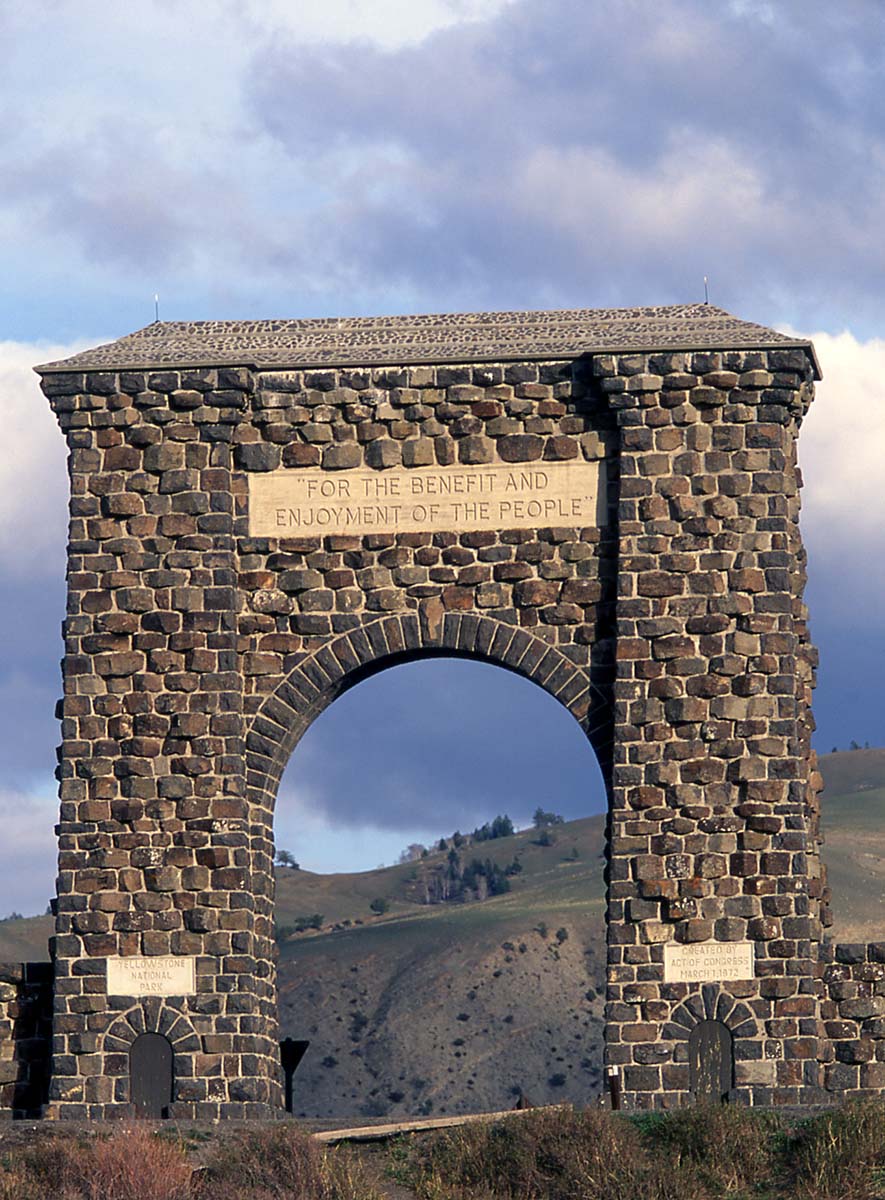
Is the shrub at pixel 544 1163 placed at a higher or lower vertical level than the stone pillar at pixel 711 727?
lower

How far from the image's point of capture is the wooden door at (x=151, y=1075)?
26.5 meters

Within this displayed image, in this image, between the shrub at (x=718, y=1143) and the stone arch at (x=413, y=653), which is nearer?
the shrub at (x=718, y=1143)

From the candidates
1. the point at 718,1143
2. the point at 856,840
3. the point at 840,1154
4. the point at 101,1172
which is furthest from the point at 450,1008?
the point at 101,1172

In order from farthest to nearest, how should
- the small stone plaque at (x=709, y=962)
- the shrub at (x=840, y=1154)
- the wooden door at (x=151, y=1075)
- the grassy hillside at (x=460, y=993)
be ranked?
the grassy hillside at (x=460, y=993) < the wooden door at (x=151, y=1075) < the small stone plaque at (x=709, y=962) < the shrub at (x=840, y=1154)

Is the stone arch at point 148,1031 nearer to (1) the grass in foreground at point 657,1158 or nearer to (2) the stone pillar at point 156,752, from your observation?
(2) the stone pillar at point 156,752

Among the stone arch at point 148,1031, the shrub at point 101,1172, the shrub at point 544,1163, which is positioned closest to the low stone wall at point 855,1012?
the shrub at point 544,1163

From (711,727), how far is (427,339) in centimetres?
588

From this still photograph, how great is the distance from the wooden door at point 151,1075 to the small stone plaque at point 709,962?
5.76 m

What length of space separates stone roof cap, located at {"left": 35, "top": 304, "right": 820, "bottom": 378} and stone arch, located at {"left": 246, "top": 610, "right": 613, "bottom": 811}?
10.4 feet

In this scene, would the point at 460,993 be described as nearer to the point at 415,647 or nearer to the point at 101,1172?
the point at 415,647

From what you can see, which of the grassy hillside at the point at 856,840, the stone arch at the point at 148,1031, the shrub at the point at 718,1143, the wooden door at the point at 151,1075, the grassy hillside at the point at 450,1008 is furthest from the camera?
the grassy hillside at the point at 856,840

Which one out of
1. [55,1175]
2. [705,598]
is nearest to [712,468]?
[705,598]

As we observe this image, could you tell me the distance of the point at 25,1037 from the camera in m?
27.7

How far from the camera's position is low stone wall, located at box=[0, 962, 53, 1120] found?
89.9ft
